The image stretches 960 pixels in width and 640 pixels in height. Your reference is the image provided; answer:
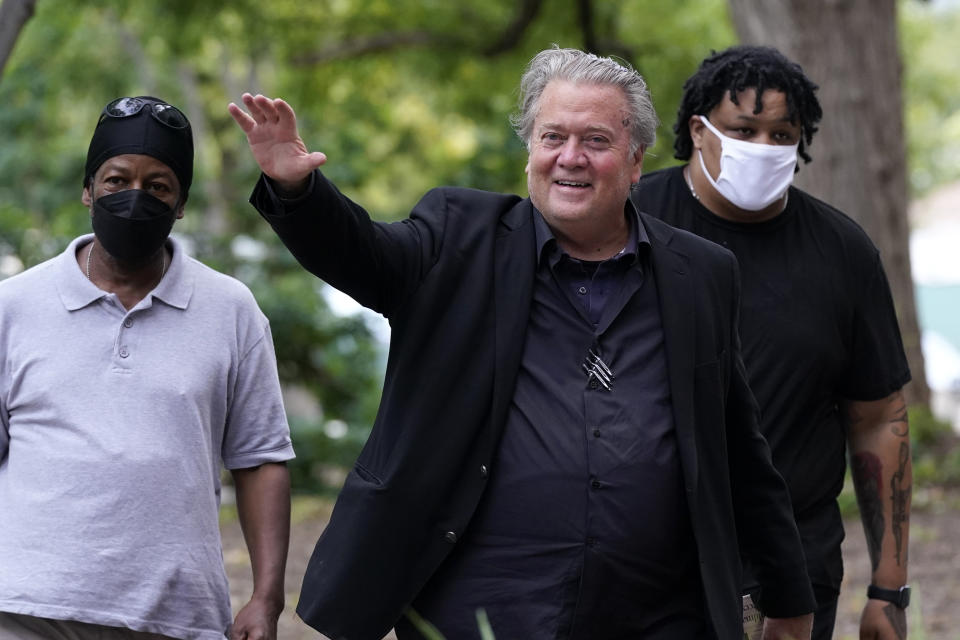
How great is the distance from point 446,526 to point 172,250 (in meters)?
1.13

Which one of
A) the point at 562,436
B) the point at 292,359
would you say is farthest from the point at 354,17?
the point at 562,436

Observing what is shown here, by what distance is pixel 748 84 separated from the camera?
13.8ft

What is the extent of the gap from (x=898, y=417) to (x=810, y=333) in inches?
19.2

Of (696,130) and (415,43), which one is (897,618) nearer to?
(696,130)

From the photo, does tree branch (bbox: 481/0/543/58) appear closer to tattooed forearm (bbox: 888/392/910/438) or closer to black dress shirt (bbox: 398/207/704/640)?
tattooed forearm (bbox: 888/392/910/438)

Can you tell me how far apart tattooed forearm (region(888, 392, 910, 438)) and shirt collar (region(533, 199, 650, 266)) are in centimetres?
122

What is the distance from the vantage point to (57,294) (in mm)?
3514

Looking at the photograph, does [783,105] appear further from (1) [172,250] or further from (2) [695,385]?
(1) [172,250]

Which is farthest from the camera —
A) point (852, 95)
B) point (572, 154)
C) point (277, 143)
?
point (852, 95)

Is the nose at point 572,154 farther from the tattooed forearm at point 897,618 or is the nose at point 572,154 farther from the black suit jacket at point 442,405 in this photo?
the tattooed forearm at point 897,618

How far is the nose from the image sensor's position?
130 inches

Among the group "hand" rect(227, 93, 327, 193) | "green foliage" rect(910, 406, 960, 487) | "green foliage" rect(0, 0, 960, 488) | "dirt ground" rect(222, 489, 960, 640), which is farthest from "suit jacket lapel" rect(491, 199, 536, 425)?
"green foliage" rect(0, 0, 960, 488)

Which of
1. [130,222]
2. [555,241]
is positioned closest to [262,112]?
[130,222]

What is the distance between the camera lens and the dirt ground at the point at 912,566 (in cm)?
752
